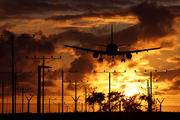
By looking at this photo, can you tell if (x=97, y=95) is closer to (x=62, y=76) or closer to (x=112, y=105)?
(x=112, y=105)

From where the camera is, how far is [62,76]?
397 ft

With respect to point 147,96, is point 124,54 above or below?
above

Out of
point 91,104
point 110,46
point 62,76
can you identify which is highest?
point 110,46

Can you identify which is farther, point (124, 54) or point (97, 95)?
point (97, 95)

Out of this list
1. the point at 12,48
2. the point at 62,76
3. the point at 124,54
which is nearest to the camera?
the point at 12,48

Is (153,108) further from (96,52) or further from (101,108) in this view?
(101,108)

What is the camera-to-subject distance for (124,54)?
3789 inches

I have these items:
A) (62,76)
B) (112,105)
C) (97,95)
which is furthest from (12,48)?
(97,95)
